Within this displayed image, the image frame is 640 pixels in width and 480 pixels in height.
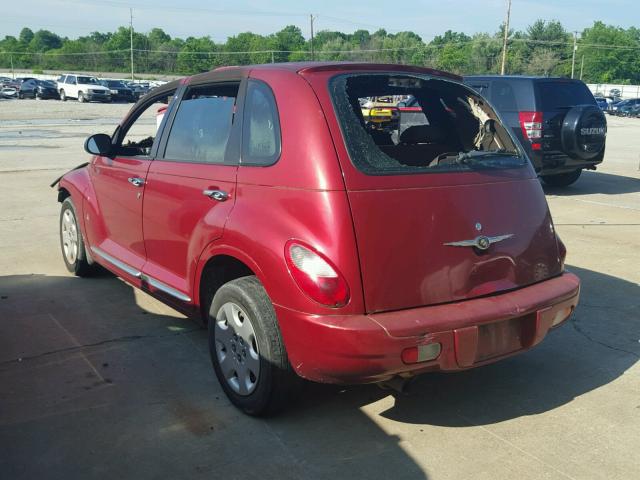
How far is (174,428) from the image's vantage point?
3.62 meters

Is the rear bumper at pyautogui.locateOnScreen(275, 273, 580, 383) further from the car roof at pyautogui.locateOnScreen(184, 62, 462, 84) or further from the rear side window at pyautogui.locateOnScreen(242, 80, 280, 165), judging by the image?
the car roof at pyautogui.locateOnScreen(184, 62, 462, 84)

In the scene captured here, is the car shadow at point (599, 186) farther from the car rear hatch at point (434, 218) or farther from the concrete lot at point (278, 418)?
the car rear hatch at point (434, 218)

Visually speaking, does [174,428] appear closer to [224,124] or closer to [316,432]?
[316,432]

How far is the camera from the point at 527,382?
424 centimetres

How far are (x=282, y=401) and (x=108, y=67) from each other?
11798 centimetres

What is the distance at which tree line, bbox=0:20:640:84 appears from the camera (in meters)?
98.8

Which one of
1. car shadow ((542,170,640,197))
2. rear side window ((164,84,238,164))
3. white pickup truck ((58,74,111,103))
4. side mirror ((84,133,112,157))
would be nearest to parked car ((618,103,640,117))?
white pickup truck ((58,74,111,103))

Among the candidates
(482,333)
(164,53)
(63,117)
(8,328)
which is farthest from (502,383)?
(164,53)

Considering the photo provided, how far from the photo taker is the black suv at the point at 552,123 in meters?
10.9

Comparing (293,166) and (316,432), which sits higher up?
(293,166)

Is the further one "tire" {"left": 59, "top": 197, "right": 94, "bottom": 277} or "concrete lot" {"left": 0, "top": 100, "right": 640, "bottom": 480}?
"tire" {"left": 59, "top": 197, "right": 94, "bottom": 277}

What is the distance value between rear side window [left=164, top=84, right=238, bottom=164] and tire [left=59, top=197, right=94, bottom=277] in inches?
74.6

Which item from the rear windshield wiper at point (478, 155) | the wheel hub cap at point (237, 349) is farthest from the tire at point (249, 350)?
the rear windshield wiper at point (478, 155)

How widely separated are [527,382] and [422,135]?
64.7 inches
